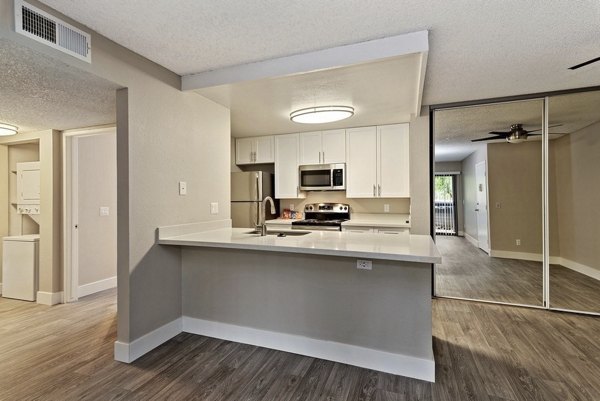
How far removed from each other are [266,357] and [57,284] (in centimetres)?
309

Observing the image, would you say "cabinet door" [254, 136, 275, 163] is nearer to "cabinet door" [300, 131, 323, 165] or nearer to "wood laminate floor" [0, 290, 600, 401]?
"cabinet door" [300, 131, 323, 165]

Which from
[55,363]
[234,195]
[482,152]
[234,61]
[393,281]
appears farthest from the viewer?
[234,195]

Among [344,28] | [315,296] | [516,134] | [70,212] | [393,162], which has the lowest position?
[315,296]

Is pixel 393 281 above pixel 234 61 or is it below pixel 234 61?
below

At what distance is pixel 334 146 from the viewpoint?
179 inches

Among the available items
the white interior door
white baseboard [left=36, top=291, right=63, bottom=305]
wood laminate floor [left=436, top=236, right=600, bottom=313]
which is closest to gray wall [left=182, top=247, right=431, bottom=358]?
wood laminate floor [left=436, top=236, right=600, bottom=313]

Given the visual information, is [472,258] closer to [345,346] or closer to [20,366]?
[345,346]

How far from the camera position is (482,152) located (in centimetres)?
419

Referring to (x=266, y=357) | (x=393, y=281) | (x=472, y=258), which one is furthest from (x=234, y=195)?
(x=472, y=258)

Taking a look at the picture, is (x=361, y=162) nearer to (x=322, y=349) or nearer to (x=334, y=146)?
(x=334, y=146)

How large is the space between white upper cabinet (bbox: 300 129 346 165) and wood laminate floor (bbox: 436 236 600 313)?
1.82m

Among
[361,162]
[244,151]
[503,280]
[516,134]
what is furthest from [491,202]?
[244,151]

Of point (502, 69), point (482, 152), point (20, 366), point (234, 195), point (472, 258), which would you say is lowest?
point (20, 366)

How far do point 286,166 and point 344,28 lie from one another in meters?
2.95
